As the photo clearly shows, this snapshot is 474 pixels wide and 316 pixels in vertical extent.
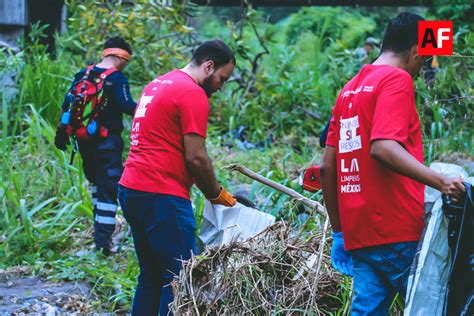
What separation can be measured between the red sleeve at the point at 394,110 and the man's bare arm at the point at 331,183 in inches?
15.4

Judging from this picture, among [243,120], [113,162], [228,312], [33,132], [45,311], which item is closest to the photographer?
[228,312]

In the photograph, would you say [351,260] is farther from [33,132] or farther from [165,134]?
[33,132]

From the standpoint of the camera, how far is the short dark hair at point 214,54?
455 cm

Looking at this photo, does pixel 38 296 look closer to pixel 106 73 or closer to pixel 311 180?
pixel 106 73

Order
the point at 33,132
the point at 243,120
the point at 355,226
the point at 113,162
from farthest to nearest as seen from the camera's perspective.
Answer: the point at 243,120 < the point at 33,132 < the point at 113,162 < the point at 355,226

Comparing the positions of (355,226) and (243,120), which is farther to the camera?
(243,120)

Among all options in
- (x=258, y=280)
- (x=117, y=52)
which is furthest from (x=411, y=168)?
(x=117, y=52)

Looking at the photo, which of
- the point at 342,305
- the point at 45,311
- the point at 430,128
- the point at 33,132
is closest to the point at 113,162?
the point at 45,311

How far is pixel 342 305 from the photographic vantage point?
14.6 ft

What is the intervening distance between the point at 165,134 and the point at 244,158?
14.8ft

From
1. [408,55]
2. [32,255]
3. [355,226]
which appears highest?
[408,55]

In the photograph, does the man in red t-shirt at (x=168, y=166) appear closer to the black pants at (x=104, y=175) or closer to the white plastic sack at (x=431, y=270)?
the white plastic sack at (x=431, y=270)

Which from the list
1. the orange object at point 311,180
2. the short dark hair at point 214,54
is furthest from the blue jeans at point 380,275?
the short dark hair at point 214,54

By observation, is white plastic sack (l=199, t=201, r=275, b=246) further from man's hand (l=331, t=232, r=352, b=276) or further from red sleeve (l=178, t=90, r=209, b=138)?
man's hand (l=331, t=232, r=352, b=276)
